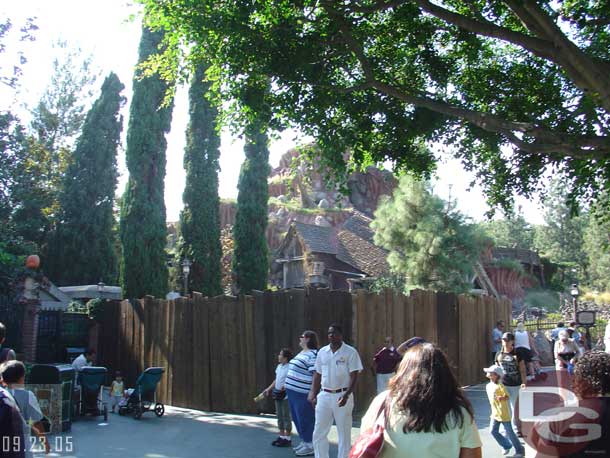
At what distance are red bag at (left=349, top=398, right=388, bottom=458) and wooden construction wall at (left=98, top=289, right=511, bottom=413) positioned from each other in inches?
A: 361

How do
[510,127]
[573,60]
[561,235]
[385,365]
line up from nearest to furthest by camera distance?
[573,60], [510,127], [385,365], [561,235]

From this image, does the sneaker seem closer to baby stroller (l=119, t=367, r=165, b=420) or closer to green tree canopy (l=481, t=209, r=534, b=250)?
baby stroller (l=119, t=367, r=165, b=420)

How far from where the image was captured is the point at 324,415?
311 inches

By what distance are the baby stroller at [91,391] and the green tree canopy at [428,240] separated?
18396 mm

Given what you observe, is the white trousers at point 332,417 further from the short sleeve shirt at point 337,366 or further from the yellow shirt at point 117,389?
the yellow shirt at point 117,389

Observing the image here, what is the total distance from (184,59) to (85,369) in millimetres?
6351

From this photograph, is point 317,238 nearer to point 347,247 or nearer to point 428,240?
point 347,247

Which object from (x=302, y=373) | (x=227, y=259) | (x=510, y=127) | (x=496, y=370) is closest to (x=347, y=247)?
(x=227, y=259)

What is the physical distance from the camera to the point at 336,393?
312 inches

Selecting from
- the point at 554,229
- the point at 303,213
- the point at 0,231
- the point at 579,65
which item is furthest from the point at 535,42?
the point at 554,229

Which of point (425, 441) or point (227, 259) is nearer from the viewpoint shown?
point (425, 441)

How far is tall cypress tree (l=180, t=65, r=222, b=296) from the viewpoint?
104ft

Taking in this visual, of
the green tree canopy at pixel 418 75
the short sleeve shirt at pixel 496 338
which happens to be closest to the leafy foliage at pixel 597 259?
the short sleeve shirt at pixel 496 338

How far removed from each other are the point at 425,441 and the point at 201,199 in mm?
29532
